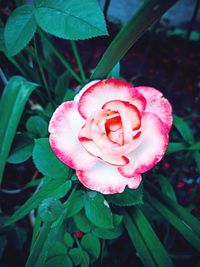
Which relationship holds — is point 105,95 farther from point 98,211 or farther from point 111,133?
point 98,211

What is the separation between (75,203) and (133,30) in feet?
0.86

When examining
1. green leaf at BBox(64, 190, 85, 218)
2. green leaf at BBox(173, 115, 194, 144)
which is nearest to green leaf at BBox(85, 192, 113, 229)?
green leaf at BBox(64, 190, 85, 218)

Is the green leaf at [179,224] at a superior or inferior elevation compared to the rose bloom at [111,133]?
inferior

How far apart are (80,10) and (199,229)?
0.38 metres

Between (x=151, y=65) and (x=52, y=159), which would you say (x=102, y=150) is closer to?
(x=52, y=159)

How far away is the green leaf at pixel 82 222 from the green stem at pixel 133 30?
0.23m

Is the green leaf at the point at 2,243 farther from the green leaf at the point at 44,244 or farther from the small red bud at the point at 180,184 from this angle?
the small red bud at the point at 180,184

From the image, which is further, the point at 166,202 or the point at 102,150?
the point at 166,202

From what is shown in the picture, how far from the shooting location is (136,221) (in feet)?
1.75

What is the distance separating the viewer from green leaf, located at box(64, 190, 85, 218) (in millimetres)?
452

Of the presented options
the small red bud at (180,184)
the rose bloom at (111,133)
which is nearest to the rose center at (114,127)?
the rose bloom at (111,133)

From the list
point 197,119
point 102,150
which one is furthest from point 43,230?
point 197,119

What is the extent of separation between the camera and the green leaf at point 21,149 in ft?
1.93

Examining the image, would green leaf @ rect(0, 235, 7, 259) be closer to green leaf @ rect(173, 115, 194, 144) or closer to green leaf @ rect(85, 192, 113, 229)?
green leaf @ rect(85, 192, 113, 229)
